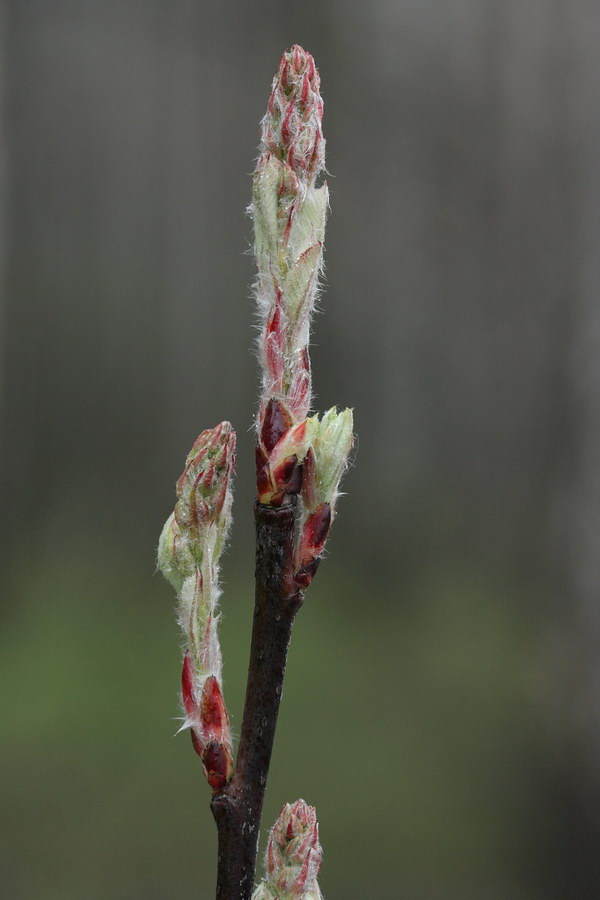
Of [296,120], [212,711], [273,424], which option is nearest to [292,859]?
[212,711]

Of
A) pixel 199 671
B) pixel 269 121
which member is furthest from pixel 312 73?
pixel 199 671

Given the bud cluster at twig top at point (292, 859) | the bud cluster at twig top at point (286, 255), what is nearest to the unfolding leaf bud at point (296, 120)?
the bud cluster at twig top at point (286, 255)

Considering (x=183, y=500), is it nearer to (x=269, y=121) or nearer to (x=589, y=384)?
(x=269, y=121)

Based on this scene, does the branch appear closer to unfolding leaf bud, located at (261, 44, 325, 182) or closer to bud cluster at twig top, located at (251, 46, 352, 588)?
bud cluster at twig top, located at (251, 46, 352, 588)

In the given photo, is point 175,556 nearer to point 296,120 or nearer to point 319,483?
point 319,483

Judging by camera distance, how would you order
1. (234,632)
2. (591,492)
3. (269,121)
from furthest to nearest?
(234,632) < (591,492) < (269,121)

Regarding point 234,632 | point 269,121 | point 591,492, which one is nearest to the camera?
point 269,121
